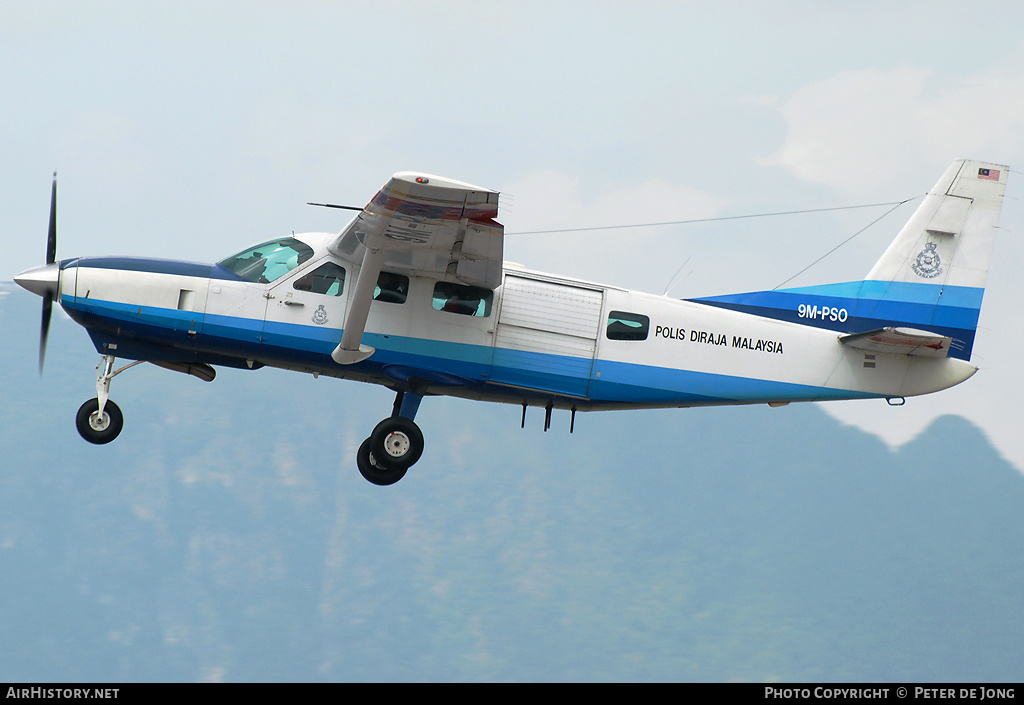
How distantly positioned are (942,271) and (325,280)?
30.1 feet

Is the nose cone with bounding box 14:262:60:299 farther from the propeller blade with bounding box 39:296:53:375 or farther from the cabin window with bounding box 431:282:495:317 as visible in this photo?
the cabin window with bounding box 431:282:495:317

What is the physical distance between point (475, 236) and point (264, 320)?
125 inches

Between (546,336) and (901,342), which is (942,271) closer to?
(901,342)

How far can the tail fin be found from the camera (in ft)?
57.1

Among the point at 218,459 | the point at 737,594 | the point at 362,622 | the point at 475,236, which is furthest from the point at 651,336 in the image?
the point at 218,459

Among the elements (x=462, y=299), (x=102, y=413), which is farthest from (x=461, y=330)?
(x=102, y=413)

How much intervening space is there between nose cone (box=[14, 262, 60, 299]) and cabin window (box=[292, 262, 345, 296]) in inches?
120

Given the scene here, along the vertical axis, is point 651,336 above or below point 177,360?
above

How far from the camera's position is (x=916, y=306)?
1748 centimetres

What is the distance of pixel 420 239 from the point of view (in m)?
14.2

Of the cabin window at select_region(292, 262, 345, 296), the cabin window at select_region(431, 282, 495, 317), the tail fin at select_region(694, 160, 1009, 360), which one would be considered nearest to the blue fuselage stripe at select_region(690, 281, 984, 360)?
the tail fin at select_region(694, 160, 1009, 360)

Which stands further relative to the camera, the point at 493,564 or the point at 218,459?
the point at 218,459

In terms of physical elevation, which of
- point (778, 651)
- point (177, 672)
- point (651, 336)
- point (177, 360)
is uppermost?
point (651, 336)

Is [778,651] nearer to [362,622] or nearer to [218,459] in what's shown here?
[362,622]
